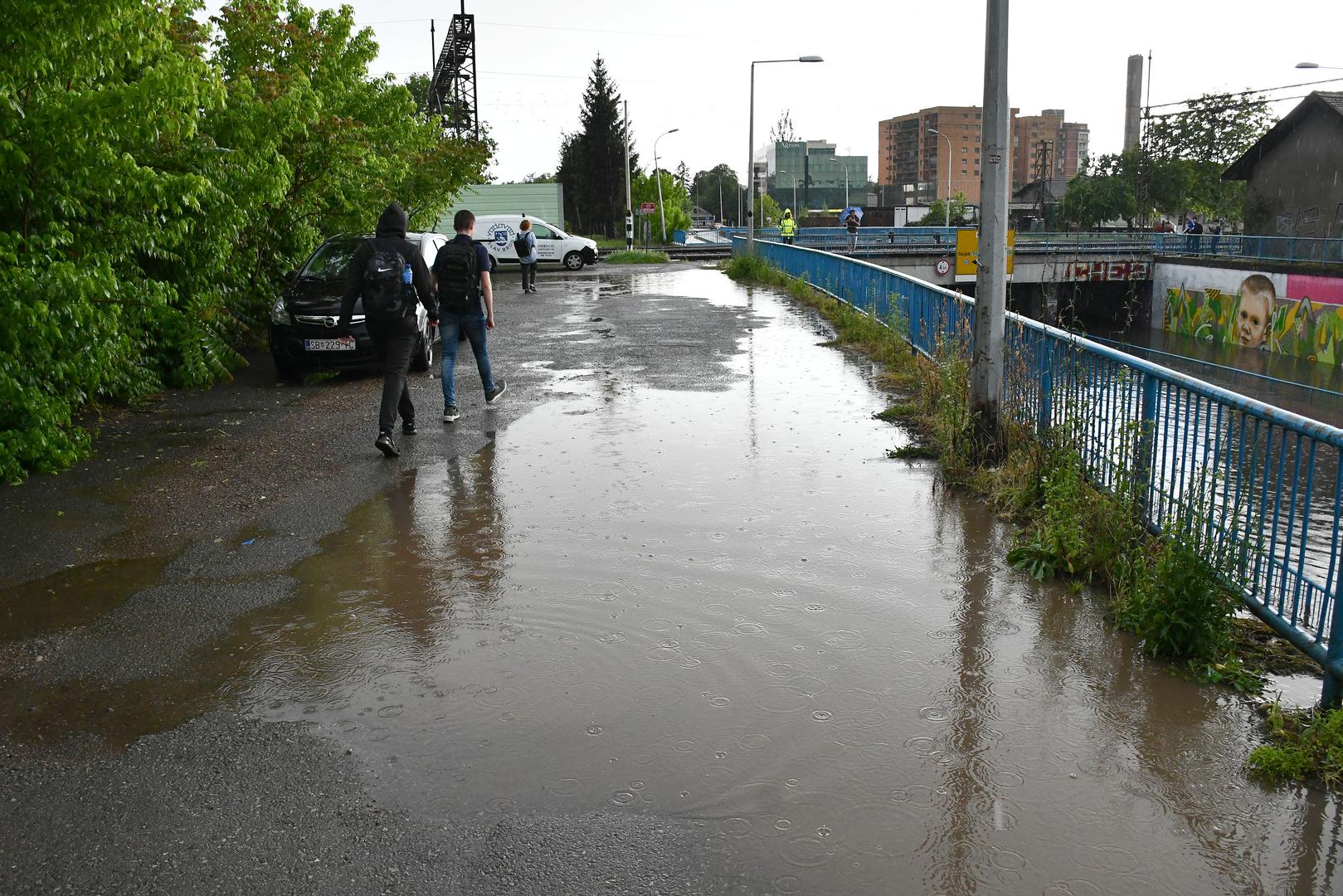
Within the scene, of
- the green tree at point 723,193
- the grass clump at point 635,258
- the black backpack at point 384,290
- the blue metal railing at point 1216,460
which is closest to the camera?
the blue metal railing at point 1216,460

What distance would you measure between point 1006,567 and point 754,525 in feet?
5.37

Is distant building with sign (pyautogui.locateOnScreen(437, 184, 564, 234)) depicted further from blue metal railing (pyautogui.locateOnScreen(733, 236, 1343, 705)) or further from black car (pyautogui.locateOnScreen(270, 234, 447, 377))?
blue metal railing (pyautogui.locateOnScreen(733, 236, 1343, 705))

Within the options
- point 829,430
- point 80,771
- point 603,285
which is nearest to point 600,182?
point 603,285

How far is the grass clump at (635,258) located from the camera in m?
41.3

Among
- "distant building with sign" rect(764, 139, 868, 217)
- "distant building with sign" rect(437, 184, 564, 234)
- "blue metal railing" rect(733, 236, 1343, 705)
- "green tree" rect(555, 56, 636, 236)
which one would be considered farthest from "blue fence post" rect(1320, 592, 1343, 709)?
"distant building with sign" rect(764, 139, 868, 217)

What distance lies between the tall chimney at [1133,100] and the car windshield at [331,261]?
361 ft

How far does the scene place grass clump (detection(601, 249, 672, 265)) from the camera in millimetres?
41344

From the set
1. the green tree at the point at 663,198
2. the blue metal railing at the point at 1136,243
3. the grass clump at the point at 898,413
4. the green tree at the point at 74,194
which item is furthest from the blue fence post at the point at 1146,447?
the green tree at the point at 663,198

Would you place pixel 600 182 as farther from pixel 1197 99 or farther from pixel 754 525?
pixel 754 525

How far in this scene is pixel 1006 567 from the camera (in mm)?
6375

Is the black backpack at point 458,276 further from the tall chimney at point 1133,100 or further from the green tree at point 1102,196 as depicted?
the tall chimney at point 1133,100

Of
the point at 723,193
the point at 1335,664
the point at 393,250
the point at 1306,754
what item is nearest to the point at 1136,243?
the point at 393,250

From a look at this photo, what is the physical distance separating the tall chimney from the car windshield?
4330 inches

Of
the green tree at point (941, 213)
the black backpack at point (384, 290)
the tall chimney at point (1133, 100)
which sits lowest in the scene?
the black backpack at point (384, 290)
